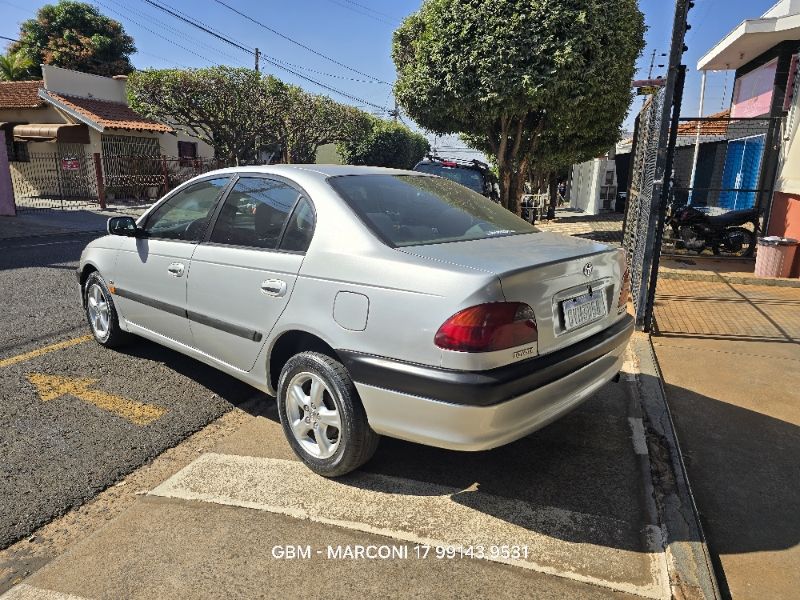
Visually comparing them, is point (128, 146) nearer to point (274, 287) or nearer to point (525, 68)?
point (525, 68)

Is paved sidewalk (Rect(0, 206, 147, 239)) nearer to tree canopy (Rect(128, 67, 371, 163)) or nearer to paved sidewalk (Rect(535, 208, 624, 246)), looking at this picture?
tree canopy (Rect(128, 67, 371, 163))

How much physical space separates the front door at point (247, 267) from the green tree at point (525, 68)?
296 inches

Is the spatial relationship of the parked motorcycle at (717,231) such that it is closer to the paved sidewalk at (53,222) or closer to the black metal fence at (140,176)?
the paved sidewalk at (53,222)

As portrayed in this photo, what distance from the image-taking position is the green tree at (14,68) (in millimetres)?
28906

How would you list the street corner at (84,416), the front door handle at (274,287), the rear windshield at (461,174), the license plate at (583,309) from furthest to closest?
the rear windshield at (461,174) < the front door handle at (274,287) < the street corner at (84,416) < the license plate at (583,309)

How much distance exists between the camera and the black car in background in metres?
12.2

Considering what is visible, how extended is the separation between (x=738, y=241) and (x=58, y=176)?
847 inches

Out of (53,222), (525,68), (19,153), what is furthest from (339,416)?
(19,153)

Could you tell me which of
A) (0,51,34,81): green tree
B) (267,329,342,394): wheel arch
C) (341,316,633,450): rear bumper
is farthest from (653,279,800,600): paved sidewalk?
(0,51,34,81): green tree

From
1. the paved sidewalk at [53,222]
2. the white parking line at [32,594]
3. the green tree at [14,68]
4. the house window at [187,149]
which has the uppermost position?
the green tree at [14,68]

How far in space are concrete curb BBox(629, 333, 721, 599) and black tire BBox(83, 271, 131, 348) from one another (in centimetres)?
400

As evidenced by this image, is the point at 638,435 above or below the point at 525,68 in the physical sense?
below

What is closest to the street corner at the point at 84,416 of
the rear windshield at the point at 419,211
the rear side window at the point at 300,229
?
the rear side window at the point at 300,229

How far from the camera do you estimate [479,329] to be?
240 cm
